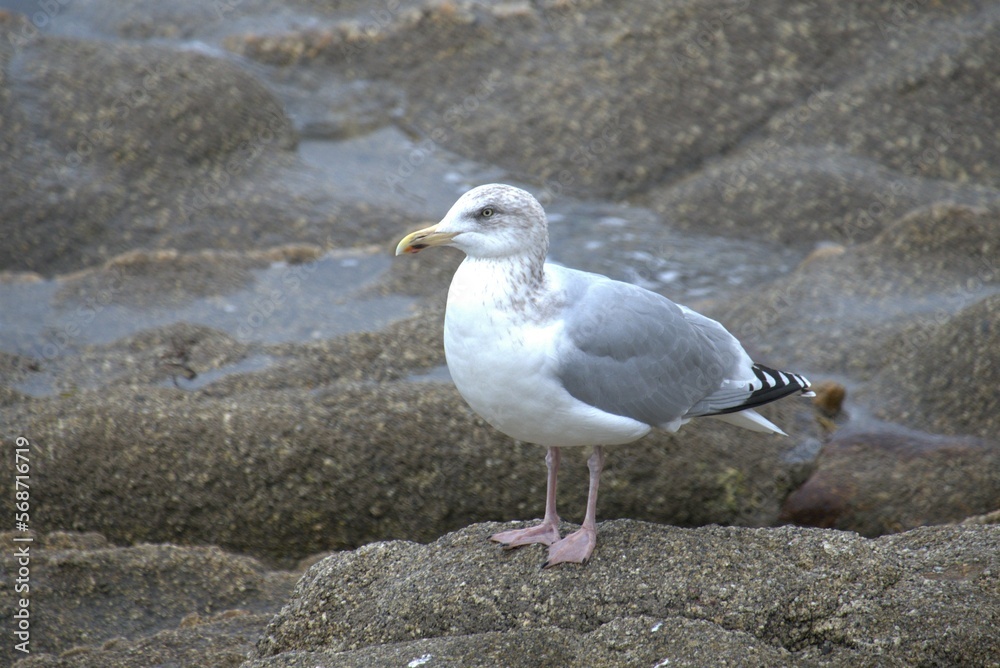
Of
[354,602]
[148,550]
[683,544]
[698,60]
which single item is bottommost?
[148,550]

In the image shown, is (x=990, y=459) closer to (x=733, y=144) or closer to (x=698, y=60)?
(x=733, y=144)

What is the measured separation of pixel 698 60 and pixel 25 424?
31.4 ft

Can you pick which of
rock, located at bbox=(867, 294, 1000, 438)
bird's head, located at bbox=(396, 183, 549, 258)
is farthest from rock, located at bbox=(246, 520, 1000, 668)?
rock, located at bbox=(867, 294, 1000, 438)

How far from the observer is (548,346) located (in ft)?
16.9

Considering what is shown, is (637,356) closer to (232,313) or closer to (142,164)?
(232,313)

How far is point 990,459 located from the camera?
8031mm

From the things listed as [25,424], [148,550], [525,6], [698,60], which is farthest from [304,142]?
[148,550]

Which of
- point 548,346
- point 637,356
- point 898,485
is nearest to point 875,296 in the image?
point 898,485

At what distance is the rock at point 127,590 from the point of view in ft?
20.4

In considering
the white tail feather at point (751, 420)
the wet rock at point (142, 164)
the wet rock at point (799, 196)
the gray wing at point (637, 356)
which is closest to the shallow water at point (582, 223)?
the wet rock at point (799, 196)

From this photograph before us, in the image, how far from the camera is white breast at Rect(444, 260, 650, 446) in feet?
16.6

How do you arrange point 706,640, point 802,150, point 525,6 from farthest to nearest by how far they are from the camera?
point 525,6
point 802,150
point 706,640

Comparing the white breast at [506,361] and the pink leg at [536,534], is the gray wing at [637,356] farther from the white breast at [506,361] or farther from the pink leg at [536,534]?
the pink leg at [536,534]

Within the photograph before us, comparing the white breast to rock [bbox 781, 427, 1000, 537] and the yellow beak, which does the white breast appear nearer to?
the yellow beak
